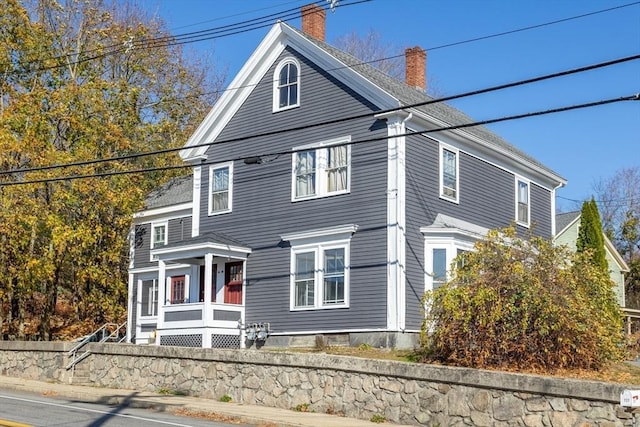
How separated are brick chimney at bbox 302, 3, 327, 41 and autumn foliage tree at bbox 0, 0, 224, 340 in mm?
8592

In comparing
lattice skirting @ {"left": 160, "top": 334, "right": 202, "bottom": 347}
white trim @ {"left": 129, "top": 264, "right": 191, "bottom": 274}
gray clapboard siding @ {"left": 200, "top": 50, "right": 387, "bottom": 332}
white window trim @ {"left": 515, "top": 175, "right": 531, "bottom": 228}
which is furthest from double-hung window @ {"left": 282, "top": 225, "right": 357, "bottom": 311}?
white window trim @ {"left": 515, "top": 175, "right": 531, "bottom": 228}

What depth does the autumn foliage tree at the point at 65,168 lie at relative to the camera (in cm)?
2967

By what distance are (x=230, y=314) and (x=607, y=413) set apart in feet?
47.1

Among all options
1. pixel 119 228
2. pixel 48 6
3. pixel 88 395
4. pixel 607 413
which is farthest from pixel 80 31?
pixel 607 413

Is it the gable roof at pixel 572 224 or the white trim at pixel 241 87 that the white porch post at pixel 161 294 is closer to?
the white trim at pixel 241 87

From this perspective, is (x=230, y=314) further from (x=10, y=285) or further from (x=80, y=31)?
(x=80, y=31)

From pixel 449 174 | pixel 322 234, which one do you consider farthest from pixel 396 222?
pixel 449 174

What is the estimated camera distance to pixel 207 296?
25.1m

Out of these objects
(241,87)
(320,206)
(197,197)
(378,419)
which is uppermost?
(241,87)

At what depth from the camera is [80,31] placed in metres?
39.4

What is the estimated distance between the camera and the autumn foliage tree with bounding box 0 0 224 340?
97.3 feet

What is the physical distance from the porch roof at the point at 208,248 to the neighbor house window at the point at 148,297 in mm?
4236

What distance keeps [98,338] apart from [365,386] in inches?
764

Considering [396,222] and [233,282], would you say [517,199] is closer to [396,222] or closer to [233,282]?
[396,222]
